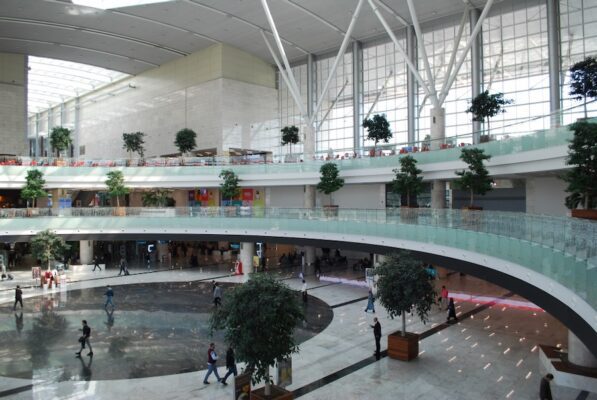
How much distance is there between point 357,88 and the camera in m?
46.0

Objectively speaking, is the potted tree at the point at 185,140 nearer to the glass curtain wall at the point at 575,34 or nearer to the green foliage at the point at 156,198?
the green foliage at the point at 156,198

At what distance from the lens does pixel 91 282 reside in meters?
30.6

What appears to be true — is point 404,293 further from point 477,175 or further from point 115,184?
point 115,184

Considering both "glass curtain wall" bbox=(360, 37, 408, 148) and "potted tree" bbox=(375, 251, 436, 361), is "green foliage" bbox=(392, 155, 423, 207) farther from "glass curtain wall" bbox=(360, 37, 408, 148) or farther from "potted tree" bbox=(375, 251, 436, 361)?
"glass curtain wall" bbox=(360, 37, 408, 148)

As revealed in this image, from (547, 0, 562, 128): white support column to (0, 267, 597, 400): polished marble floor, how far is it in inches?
674

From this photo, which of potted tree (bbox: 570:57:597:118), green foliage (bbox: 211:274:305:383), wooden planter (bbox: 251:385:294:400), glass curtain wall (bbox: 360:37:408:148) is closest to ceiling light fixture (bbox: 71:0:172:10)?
glass curtain wall (bbox: 360:37:408:148)

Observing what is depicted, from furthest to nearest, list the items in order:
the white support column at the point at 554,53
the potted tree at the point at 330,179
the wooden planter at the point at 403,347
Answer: the white support column at the point at 554,53 → the potted tree at the point at 330,179 → the wooden planter at the point at 403,347

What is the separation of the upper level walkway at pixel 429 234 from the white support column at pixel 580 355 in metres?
2.64

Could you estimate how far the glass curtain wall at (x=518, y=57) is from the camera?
35219mm

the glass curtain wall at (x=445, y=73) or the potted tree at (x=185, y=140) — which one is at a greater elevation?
the glass curtain wall at (x=445, y=73)

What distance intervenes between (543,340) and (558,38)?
25.1m

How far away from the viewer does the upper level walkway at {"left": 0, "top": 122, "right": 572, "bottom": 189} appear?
28.6 metres

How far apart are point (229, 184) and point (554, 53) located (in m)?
25.7

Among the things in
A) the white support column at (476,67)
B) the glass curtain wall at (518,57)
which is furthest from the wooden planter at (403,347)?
the white support column at (476,67)
